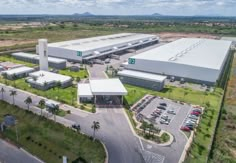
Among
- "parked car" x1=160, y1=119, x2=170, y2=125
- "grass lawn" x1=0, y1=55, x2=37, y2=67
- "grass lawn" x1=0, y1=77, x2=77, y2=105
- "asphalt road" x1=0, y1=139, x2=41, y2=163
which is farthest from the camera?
"grass lawn" x1=0, y1=55, x2=37, y2=67

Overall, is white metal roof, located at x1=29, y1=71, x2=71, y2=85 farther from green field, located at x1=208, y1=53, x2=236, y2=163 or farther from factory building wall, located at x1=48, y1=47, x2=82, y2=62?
green field, located at x1=208, y1=53, x2=236, y2=163

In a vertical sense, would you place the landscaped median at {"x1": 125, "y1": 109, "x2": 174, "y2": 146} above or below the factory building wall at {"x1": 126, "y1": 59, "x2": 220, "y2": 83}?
below

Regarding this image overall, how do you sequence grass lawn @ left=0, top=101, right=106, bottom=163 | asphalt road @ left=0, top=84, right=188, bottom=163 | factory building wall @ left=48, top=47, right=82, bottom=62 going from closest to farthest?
grass lawn @ left=0, top=101, right=106, bottom=163 → asphalt road @ left=0, top=84, right=188, bottom=163 → factory building wall @ left=48, top=47, right=82, bottom=62

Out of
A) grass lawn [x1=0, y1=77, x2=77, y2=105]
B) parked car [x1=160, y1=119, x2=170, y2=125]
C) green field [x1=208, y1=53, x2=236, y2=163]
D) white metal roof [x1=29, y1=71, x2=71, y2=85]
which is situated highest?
white metal roof [x1=29, y1=71, x2=71, y2=85]

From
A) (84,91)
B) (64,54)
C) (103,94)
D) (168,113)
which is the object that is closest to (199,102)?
(168,113)

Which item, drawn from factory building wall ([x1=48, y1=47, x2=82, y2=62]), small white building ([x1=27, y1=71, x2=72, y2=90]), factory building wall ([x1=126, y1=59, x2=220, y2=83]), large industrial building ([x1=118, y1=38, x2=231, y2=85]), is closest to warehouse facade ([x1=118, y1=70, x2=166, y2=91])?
large industrial building ([x1=118, y1=38, x2=231, y2=85])

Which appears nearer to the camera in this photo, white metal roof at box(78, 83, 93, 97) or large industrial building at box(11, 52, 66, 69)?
white metal roof at box(78, 83, 93, 97)

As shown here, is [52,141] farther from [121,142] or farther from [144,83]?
[144,83]
